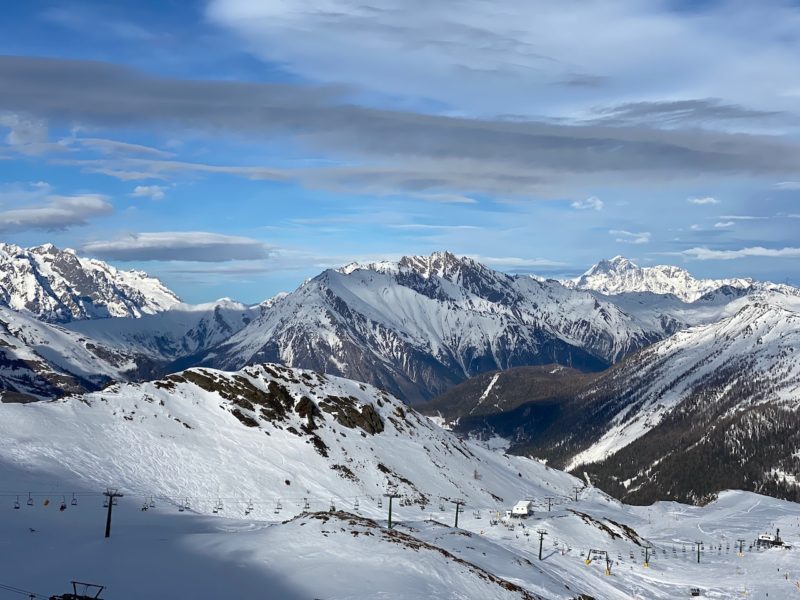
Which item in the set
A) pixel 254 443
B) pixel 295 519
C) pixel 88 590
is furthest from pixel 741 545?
pixel 88 590

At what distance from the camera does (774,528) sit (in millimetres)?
166250

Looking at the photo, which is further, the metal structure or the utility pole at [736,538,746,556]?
the utility pole at [736,538,746,556]

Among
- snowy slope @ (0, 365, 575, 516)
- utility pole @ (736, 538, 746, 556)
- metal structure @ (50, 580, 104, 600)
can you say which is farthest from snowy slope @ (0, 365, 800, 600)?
utility pole @ (736, 538, 746, 556)

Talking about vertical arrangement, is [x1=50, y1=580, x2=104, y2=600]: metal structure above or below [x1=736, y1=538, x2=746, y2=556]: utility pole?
above

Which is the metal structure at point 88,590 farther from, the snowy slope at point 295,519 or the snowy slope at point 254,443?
the snowy slope at point 254,443

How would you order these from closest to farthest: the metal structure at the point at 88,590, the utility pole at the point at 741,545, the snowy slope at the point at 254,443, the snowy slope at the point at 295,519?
the metal structure at the point at 88,590 → the snowy slope at the point at 295,519 → the snowy slope at the point at 254,443 → the utility pole at the point at 741,545

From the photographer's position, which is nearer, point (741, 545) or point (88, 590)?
point (88, 590)

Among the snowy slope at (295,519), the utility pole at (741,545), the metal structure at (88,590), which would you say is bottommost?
the utility pole at (741,545)

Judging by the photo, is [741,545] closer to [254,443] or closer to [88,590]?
[254,443]

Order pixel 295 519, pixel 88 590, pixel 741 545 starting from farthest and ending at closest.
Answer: pixel 741 545 → pixel 295 519 → pixel 88 590

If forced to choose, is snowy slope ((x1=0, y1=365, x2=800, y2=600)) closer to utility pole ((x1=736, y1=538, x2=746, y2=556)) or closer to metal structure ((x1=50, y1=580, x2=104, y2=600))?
metal structure ((x1=50, y1=580, x2=104, y2=600))

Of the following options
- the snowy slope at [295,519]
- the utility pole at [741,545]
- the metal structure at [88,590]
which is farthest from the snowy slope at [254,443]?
the metal structure at [88,590]

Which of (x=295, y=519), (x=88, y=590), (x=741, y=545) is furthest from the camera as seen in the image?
(x=741, y=545)

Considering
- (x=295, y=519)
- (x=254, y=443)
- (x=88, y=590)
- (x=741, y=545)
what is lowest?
(x=741, y=545)
